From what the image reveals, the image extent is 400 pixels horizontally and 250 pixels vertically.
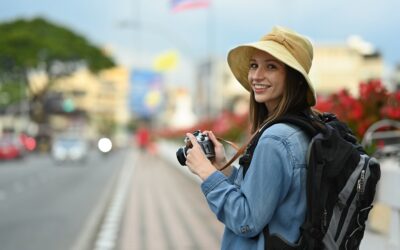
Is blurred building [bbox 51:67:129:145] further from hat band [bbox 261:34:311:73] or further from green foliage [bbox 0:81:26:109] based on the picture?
hat band [bbox 261:34:311:73]

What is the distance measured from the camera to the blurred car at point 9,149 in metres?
40.2

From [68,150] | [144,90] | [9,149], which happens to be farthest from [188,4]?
[144,90]

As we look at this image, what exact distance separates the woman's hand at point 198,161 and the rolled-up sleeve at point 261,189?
15 cm

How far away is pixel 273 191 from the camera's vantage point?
8.01 feet

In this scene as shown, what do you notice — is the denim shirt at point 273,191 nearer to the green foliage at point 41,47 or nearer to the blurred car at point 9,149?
the blurred car at point 9,149

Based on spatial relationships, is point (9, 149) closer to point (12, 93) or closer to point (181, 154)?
point (181, 154)

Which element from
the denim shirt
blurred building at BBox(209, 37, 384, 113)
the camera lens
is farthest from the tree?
the denim shirt

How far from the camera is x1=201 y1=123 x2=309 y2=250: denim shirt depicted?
2.45 metres

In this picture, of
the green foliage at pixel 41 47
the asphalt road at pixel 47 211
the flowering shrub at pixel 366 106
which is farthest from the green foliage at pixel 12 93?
the flowering shrub at pixel 366 106

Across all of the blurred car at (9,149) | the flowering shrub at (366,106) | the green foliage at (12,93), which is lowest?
the green foliage at (12,93)

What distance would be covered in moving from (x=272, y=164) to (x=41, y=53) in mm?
61909

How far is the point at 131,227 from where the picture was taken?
1067 centimetres

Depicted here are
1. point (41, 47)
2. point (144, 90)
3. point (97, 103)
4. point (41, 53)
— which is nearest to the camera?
point (144, 90)

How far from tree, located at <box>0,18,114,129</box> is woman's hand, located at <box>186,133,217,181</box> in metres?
60.0
